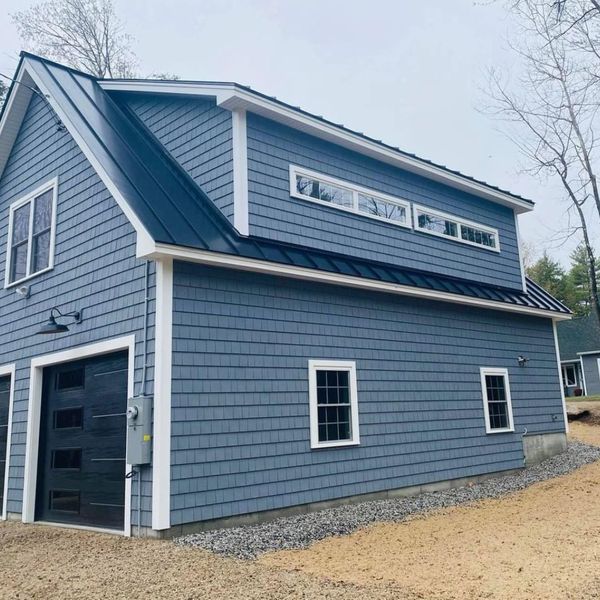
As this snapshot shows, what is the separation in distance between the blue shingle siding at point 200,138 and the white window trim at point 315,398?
2405 millimetres

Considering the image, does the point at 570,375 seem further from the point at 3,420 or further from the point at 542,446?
the point at 3,420

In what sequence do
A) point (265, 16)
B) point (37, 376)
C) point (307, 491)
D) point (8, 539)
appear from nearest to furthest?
point (8, 539)
point (307, 491)
point (37, 376)
point (265, 16)

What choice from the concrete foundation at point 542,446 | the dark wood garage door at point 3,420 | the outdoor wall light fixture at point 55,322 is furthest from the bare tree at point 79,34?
the concrete foundation at point 542,446

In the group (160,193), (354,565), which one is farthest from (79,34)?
(354,565)

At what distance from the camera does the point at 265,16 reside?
55.1 ft

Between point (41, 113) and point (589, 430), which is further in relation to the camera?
point (589, 430)

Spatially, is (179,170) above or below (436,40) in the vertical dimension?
below

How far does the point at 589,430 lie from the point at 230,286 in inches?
586

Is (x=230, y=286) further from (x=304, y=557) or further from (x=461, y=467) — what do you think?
(x=461, y=467)

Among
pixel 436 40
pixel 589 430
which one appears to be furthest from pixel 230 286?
pixel 589 430

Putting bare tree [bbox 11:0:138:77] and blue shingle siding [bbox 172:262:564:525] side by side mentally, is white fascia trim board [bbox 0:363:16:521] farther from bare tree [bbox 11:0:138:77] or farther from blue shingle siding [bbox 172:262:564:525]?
bare tree [bbox 11:0:138:77]

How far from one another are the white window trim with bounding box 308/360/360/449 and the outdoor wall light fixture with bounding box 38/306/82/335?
128 inches

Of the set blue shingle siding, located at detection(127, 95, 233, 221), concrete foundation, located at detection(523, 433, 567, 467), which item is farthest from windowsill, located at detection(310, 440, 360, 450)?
concrete foundation, located at detection(523, 433, 567, 467)

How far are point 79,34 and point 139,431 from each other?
1872 cm
